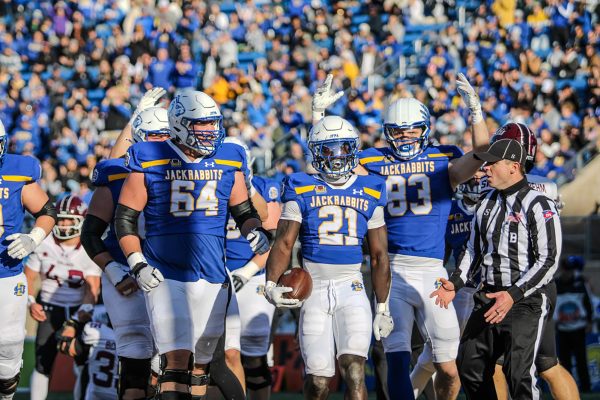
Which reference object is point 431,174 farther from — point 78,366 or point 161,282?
point 78,366

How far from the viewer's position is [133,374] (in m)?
6.93

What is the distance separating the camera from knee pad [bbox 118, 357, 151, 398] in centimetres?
688

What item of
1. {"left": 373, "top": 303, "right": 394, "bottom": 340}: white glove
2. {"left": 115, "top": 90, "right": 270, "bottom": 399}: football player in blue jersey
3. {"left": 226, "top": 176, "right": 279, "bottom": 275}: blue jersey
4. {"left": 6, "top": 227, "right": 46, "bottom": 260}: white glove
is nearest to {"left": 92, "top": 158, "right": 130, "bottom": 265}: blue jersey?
{"left": 115, "top": 90, "right": 270, "bottom": 399}: football player in blue jersey

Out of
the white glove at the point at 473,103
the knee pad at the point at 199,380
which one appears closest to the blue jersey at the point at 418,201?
the white glove at the point at 473,103

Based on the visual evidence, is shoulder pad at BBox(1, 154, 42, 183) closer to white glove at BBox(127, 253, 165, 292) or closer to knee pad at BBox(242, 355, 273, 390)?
white glove at BBox(127, 253, 165, 292)

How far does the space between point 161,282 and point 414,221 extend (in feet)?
6.92

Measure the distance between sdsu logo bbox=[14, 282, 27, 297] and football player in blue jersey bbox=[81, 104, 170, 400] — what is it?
23.4 inches

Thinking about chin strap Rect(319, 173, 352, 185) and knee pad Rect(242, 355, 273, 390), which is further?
knee pad Rect(242, 355, 273, 390)

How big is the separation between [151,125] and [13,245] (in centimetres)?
132

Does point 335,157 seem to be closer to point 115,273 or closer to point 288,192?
point 288,192

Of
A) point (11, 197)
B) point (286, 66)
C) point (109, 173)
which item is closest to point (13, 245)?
point (11, 197)

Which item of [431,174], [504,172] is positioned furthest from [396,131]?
[504,172]

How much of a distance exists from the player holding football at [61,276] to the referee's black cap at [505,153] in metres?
4.16

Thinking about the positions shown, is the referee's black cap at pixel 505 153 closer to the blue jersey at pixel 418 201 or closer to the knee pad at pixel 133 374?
the blue jersey at pixel 418 201
